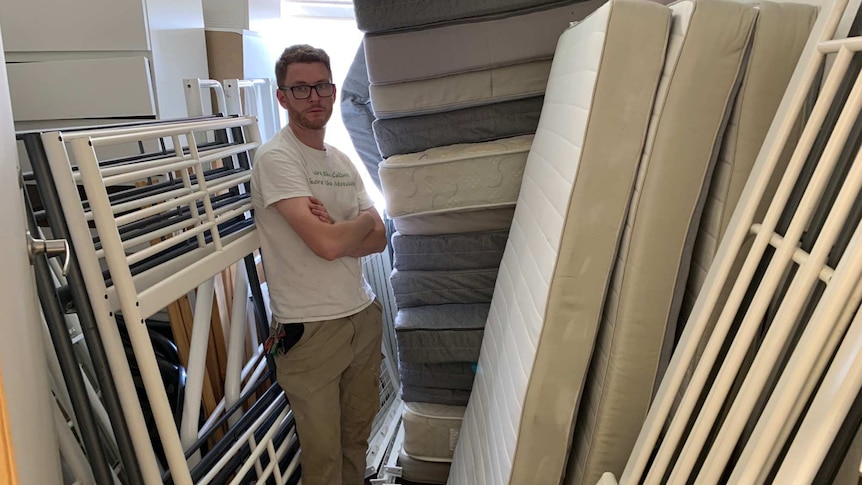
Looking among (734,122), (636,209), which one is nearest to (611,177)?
(636,209)

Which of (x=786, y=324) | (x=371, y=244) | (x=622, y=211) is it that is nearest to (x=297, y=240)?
(x=371, y=244)

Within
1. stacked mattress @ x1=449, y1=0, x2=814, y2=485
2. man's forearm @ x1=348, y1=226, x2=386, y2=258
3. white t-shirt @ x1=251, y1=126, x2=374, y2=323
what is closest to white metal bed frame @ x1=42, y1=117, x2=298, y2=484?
white t-shirt @ x1=251, y1=126, x2=374, y2=323

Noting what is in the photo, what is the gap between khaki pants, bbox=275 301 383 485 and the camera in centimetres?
147

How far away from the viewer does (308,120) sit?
148cm

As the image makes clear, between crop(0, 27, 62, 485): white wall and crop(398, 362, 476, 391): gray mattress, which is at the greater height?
crop(0, 27, 62, 485): white wall

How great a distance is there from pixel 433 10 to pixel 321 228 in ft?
2.30

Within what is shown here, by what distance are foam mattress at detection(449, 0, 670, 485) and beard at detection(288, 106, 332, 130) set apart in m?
0.62

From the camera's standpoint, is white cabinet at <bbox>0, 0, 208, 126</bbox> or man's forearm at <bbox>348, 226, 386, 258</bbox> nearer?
man's forearm at <bbox>348, 226, 386, 258</bbox>

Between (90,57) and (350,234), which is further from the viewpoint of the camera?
(90,57)

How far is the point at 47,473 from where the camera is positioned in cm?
73

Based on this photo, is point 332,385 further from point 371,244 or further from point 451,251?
point 451,251

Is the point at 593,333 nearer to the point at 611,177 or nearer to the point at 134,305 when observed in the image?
the point at 611,177

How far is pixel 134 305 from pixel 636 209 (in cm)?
86

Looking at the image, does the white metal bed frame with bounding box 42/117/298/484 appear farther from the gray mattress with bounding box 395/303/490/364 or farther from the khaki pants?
the gray mattress with bounding box 395/303/490/364
